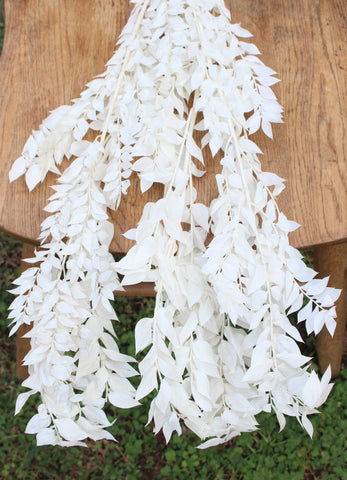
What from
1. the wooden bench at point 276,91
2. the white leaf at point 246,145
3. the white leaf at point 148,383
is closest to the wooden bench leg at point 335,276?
the wooden bench at point 276,91

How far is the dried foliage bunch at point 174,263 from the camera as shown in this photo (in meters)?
0.61

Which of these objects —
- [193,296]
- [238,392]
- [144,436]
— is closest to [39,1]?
[193,296]

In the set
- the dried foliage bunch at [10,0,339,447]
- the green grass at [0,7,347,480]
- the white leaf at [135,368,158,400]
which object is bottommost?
the green grass at [0,7,347,480]

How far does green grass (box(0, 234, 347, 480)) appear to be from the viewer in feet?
4.03

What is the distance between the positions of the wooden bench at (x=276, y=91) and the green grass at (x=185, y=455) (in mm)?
408

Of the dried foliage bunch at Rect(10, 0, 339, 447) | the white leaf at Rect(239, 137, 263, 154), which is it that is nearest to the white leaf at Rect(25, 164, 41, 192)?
the dried foliage bunch at Rect(10, 0, 339, 447)

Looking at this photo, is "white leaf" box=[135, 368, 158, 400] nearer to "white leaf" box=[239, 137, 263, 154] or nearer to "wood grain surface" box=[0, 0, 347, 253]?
"wood grain surface" box=[0, 0, 347, 253]

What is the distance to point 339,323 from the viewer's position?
3.63ft

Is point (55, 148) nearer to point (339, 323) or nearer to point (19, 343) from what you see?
point (19, 343)

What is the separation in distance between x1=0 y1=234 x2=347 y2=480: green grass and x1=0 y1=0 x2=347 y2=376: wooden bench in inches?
16.1

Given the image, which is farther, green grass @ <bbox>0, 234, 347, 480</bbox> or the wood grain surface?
green grass @ <bbox>0, 234, 347, 480</bbox>

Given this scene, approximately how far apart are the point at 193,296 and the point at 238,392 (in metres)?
0.14

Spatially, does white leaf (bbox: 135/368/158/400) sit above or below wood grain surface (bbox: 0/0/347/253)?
below

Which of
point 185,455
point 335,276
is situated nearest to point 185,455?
point 185,455
